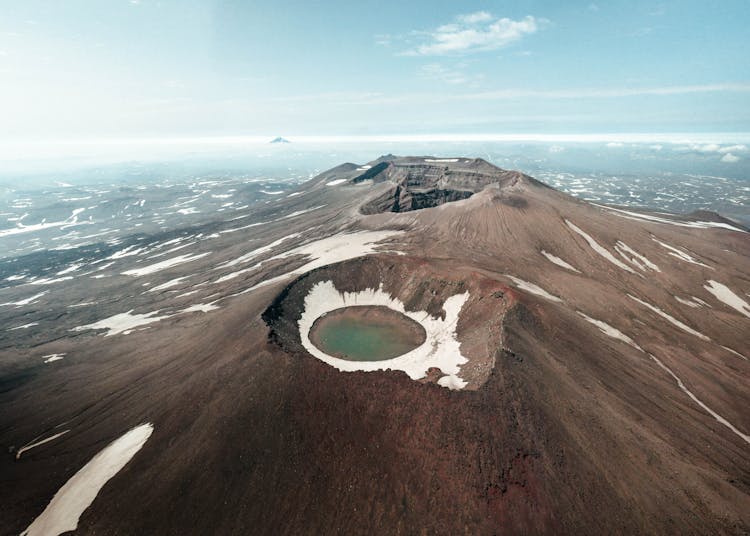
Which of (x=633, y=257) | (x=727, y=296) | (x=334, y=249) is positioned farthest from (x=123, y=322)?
(x=727, y=296)

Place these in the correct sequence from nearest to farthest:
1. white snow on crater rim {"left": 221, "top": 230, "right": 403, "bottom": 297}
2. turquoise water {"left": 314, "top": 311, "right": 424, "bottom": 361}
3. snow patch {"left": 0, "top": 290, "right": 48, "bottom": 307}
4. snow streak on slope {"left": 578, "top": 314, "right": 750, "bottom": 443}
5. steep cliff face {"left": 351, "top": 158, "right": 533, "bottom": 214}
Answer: snow streak on slope {"left": 578, "top": 314, "right": 750, "bottom": 443} < turquoise water {"left": 314, "top": 311, "right": 424, "bottom": 361} < white snow on crater rim {"left": 221, "top": 230, "right": 403, "bottom": 297} < snow patch {"left": 0, "top": 290, "right": 48, "bottom": 307} < steep cliff face {"left": 351, "top": 158, "right": 533, "bottom": 214}

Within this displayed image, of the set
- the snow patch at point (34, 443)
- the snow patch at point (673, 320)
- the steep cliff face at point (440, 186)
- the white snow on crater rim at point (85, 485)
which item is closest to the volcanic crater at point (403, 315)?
the white snow on crater rim at point (85, 485)

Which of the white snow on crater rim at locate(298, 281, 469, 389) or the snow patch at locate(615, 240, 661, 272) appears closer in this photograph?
the white snow on crater rim at locate(298, 281, 469, 389)

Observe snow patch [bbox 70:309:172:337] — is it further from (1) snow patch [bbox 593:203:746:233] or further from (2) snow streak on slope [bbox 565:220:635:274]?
(1) snow patch [bbox 593:203:746:233]

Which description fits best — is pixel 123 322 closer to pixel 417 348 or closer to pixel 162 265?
pixel 162 265

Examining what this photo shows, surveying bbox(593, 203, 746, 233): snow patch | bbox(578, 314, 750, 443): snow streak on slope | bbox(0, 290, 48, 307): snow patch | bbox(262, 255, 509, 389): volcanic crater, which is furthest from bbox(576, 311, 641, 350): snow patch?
bbox(0, 290, 48, 307): snow patch

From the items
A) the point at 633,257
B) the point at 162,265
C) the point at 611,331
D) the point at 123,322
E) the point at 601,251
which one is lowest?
the point at 162,265

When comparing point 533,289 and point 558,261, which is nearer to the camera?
point 533,289
